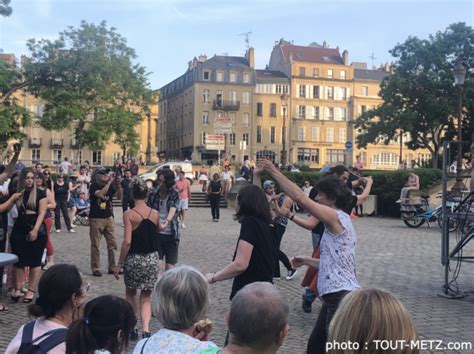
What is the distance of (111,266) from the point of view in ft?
35.7

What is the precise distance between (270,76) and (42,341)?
8983 cm

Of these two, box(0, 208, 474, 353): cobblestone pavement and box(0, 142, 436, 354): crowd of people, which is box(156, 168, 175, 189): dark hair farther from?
box(0, 208, 474, 353): cobblestone pavement

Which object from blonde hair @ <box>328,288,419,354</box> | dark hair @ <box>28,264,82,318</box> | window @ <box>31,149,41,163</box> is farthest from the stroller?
window @ <box>31,149,41,163</box>

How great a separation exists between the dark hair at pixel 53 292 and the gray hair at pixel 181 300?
24.7 inches

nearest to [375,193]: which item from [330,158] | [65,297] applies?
[65,297]

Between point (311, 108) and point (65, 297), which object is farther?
point (311, 108)

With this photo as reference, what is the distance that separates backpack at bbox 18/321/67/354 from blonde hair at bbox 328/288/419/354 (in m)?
1.68

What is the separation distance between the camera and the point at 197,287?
3.28 metres

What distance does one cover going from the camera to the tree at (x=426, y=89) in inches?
1796

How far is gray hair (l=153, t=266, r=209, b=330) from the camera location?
3221 millimetres

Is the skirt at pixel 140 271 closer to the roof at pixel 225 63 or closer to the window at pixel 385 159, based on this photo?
the roof at pixel 225 63

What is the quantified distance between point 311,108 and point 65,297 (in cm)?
8984

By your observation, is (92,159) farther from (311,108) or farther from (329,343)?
(329,343)

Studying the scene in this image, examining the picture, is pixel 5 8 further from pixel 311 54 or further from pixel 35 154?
pixel 311 54
